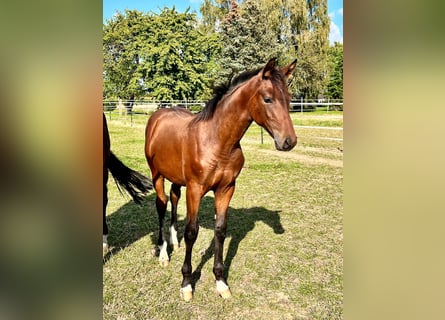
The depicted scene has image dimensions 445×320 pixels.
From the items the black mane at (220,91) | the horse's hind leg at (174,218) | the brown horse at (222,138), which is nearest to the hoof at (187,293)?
the brown horse at (222,138)

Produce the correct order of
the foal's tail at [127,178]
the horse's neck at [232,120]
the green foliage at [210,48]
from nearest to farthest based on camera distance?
the horse's neck at [232,120] < the foal's tail at [127,178] < the green foliage at [210,48]

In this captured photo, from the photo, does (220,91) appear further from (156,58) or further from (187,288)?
(156,58)

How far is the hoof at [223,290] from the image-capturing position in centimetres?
274

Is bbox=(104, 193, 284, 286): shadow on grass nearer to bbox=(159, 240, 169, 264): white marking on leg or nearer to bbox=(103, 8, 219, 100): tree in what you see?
bbox=(159, 240, 169, 264): white marking on leg

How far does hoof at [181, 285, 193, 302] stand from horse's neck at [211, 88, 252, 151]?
1.31m

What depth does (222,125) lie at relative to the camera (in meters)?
2.58

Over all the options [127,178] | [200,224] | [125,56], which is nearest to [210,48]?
[125,56]

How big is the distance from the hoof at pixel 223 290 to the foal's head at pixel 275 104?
141 cm

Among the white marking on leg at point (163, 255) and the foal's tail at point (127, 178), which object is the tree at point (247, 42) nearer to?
the foal's tail at point (127, 178)

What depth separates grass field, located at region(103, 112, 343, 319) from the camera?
2.59 meters

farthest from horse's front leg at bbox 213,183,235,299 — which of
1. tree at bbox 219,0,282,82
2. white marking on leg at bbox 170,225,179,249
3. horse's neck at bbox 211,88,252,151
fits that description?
tree at bbox 219,0,282,82
